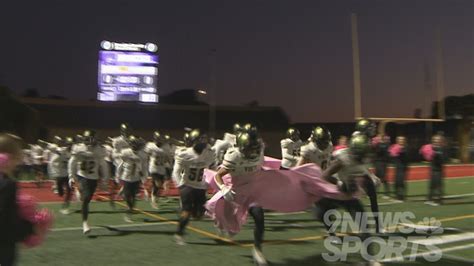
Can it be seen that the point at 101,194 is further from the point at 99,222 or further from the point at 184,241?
the point at 184,241

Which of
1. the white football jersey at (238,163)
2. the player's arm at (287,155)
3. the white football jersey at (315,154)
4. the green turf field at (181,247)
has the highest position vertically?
the player's arm at (287,155)

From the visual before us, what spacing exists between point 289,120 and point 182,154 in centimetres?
3604

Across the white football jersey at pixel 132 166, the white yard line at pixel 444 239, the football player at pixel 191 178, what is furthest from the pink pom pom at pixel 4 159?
the white yard line at pixel 444 239

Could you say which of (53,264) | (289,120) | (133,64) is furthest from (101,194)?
(289,120)

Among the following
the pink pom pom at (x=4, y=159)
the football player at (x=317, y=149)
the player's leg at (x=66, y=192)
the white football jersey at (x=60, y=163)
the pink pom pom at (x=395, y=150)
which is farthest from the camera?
the pink pom pom at (x=395, y=150)

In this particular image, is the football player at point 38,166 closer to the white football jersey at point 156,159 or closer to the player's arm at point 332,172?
the white football jersey at point 156,159

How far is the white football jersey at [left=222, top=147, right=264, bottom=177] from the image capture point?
6262mm

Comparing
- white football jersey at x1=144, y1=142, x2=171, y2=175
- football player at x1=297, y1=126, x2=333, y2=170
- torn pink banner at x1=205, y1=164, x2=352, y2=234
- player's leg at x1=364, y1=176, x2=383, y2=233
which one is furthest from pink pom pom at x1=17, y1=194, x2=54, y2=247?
white football jersey at x1=144, y1=142, x2=171, y2=175

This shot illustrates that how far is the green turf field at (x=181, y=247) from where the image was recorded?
647cm

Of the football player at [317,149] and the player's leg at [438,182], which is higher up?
the football player at [317,149]

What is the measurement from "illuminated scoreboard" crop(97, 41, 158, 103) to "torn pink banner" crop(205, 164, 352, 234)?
27016 millimetres

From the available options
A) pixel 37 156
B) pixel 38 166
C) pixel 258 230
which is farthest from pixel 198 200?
pixel 37 156

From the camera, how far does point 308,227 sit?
9.05m

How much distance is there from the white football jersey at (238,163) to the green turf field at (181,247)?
1.18 meters
